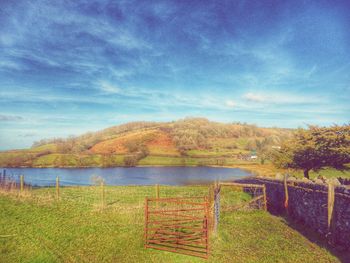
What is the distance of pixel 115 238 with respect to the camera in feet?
41.2

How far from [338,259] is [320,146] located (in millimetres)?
19113

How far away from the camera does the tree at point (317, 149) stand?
25.7 m

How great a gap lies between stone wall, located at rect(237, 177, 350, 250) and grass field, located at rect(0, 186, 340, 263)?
107 cm

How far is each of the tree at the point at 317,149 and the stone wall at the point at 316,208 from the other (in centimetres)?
944

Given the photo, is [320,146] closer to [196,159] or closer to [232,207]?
[232,207]

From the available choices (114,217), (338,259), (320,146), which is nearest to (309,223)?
(338,259)

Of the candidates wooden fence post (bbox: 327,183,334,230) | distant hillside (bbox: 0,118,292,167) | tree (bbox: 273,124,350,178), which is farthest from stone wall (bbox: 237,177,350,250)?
distant hillside (bbox: 0,118,292,167)

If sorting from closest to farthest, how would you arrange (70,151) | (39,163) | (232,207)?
1. (232,207)
2. (39,163)
3. (70,151)

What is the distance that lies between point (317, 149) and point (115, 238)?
78.2ft

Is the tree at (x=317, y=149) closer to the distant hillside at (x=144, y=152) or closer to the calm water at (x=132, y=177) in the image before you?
the calm water at (x=132, y=177)

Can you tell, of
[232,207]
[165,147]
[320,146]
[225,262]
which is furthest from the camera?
[165,147]

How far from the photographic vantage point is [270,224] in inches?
622

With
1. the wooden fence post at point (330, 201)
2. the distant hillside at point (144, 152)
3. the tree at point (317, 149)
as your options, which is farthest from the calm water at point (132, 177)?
the wooden fence post at point (330, 201)

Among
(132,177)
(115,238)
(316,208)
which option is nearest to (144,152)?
(132,177)
